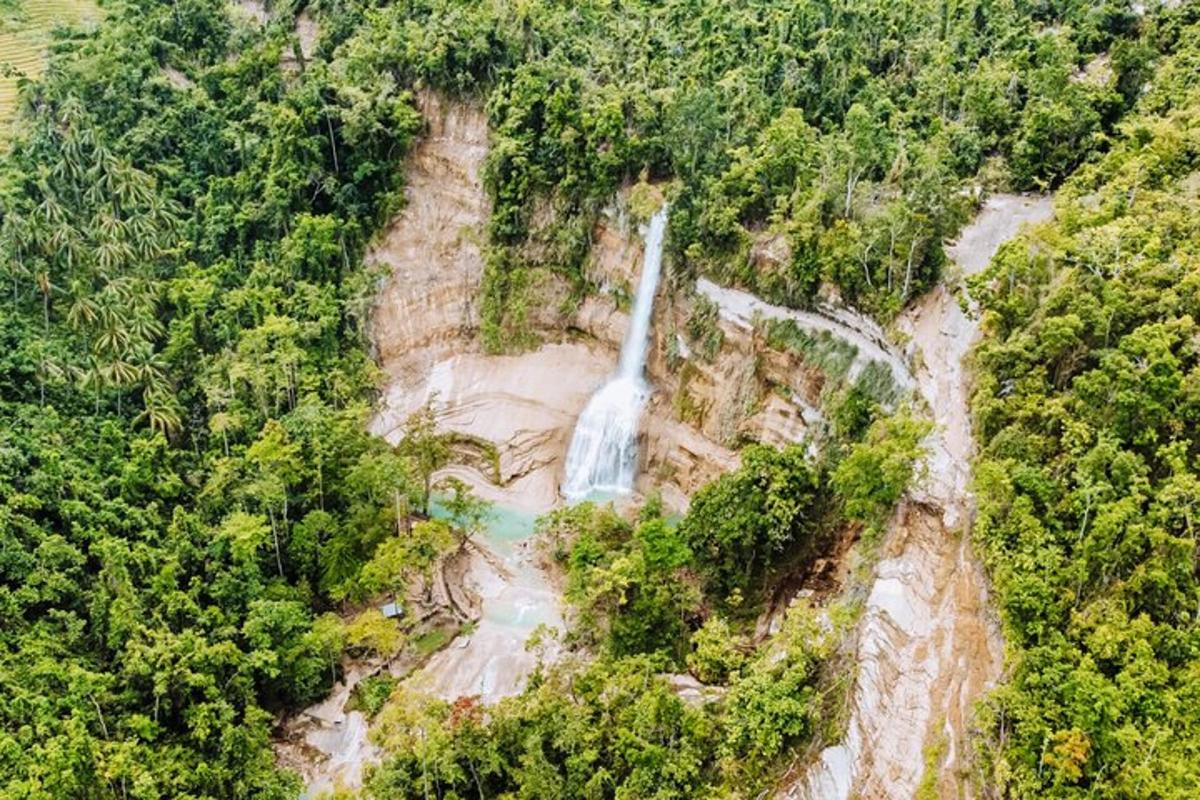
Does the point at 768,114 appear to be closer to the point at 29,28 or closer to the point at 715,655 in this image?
the point at 715,655

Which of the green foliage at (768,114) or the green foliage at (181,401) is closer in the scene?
the green foliage at (181,401)

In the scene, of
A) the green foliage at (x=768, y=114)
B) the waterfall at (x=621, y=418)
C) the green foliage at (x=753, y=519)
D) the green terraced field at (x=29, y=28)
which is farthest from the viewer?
the green terraced field at (x=29, y=28)

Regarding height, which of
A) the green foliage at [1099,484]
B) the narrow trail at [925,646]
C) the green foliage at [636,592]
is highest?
the green foliage at [1099,484]

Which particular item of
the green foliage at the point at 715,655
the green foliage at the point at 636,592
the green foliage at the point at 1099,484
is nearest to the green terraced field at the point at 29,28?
the green foliage at the point at 636,592

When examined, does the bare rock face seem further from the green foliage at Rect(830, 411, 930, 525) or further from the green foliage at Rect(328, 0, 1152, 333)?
the green foliage at Rect(830, 411, 930, 525)

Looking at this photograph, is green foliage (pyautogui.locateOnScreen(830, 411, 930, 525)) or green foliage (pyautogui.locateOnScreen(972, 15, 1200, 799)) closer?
green foliage (pyautogui.locateOnScreen(972, 15, 1200, 799))

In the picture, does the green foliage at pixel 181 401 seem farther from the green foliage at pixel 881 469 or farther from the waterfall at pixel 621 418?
the green foliage at pixel 881 469

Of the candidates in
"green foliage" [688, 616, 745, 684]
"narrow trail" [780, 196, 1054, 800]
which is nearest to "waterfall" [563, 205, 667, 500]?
"green foliage" [688, 616, 745, 684]
